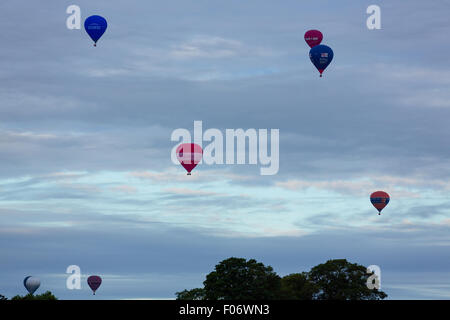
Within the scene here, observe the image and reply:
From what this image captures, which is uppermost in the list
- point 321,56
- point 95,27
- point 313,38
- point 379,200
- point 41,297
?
point 313,38

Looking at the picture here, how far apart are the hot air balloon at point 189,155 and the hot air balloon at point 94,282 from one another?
43.0m

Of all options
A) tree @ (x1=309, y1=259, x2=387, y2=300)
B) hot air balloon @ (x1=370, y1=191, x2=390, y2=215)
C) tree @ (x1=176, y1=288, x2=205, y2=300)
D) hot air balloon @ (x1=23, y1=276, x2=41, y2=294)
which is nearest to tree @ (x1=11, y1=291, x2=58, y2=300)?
hot air balloon @ (x1=23, y1=276, x2=41, y2=294)

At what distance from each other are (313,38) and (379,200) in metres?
28.1

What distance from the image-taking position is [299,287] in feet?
432

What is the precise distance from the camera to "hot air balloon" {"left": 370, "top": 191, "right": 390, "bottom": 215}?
438 ft

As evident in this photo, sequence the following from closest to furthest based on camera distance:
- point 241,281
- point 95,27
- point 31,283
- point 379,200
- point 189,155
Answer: point 189,155
point 95,27
point 241,281
point 379,200
point 31,283

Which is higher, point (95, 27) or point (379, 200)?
point (95, 27)

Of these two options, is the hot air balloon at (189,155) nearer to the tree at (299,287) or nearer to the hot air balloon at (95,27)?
the hot air balloon at (95,27)

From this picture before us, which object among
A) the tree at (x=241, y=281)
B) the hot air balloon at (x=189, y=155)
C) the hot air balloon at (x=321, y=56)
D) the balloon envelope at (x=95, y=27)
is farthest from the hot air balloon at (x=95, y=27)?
the tree at (x=241, y=281)

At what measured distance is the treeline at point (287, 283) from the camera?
12131 centimetres

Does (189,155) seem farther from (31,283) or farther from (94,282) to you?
Answer: (31,283)

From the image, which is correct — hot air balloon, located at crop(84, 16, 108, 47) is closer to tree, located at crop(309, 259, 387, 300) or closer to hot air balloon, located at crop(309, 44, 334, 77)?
hot air balloon, located at crop(309, 44, 334, 77)

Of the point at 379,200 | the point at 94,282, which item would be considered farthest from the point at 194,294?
the point at 379,200
